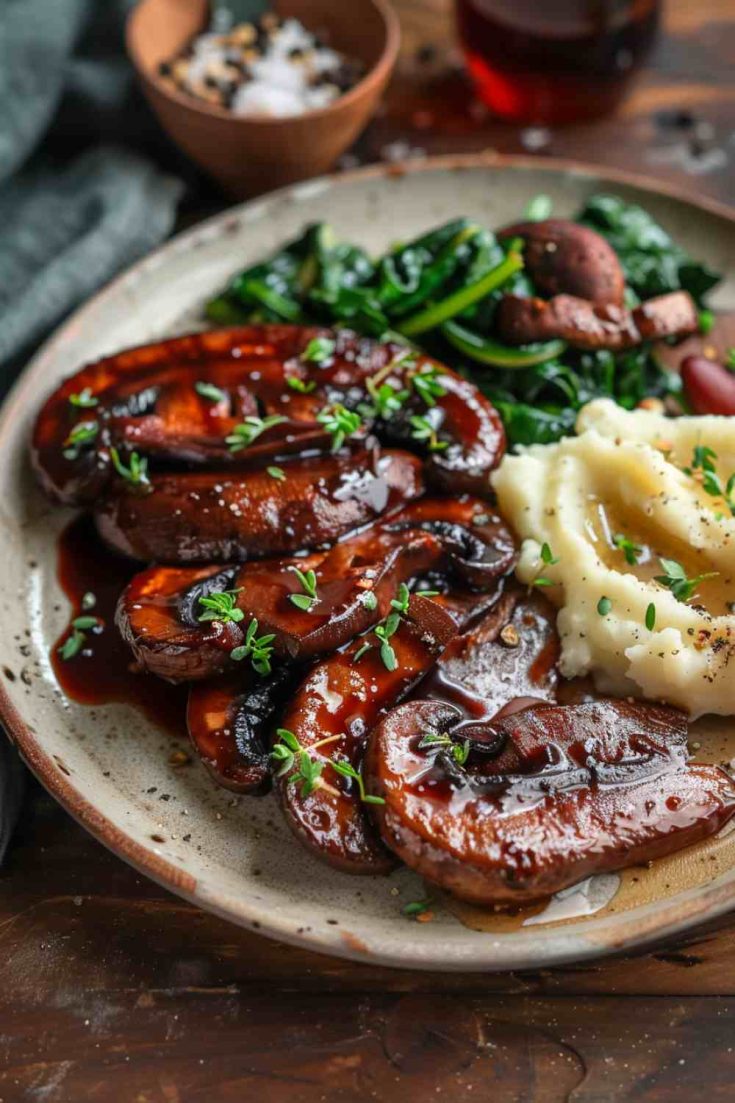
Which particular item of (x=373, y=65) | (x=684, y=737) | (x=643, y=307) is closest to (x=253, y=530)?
(x=684, y=737)

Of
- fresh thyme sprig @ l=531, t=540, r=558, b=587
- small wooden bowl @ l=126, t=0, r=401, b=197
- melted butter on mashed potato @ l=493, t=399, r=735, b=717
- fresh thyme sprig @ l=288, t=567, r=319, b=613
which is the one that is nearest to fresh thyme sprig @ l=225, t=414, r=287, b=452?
fresh thyme sprig @ l=288, t=567, r=319, b=613

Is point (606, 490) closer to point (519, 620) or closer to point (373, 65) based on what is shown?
point (519, 620)

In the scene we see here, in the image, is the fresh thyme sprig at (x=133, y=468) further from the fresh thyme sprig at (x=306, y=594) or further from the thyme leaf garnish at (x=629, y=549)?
the thyme leaf garnish at (x=629, y=549)

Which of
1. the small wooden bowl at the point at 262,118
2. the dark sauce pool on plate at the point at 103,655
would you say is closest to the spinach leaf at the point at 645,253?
the small wooden bowl at the point at 262,118

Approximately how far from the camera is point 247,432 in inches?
184

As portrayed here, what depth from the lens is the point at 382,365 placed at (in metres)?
4.99

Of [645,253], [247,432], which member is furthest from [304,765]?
[645,253]

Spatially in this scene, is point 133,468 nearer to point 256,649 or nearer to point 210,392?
point 210,392

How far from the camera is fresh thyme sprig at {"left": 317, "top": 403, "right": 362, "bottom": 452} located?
4.64 meters

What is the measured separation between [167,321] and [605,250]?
2.22 meters

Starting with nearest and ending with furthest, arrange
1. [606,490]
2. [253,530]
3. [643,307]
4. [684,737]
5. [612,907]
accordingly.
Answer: [612,907]
[684,737]
[253,530]
[606,490]
[643,307]

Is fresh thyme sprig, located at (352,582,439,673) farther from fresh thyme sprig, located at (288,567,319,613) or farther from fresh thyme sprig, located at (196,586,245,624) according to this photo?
fresh thyme sprig, located at (196,586,245,624)

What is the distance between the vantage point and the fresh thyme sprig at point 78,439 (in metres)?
4.74

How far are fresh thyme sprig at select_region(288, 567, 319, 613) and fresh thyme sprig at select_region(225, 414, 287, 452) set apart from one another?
702mm
